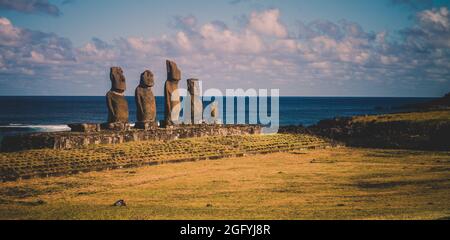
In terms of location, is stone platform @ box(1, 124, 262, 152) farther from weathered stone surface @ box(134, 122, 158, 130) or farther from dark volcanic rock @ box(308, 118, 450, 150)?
dark volcanic rock @ box(308, 118, 450, 150)

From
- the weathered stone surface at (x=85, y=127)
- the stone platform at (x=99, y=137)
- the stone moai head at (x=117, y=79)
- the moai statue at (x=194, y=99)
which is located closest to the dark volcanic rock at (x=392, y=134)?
the stone platform at (x=99, y=137)

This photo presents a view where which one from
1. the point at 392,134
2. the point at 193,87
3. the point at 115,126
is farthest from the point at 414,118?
the point at 115,126

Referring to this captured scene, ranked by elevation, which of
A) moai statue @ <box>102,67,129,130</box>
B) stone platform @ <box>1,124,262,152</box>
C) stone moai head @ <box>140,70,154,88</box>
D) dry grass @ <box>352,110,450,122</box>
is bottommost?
stone platform @ <box>1,124,262,152</box>

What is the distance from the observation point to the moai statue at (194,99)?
44.3 metres

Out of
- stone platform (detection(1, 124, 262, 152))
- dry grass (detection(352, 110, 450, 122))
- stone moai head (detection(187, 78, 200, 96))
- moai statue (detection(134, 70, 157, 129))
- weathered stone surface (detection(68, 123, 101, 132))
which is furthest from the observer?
dry grass (detection(352, 110, 450, 122))

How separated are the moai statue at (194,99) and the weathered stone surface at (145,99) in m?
6.16

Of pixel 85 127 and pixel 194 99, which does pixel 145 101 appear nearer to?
pixel 85 127

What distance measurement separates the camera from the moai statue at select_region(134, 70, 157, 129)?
1499 inches

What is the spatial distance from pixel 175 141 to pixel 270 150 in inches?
Answer: 266

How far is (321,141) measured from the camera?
148 ft

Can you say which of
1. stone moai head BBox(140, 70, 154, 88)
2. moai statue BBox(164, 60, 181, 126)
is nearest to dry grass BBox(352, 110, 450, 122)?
moai statue BBox(164, 60, 181, 126)

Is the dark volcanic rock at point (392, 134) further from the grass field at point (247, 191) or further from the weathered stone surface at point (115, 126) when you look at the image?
the weathered stone surface at point (115, 126)
